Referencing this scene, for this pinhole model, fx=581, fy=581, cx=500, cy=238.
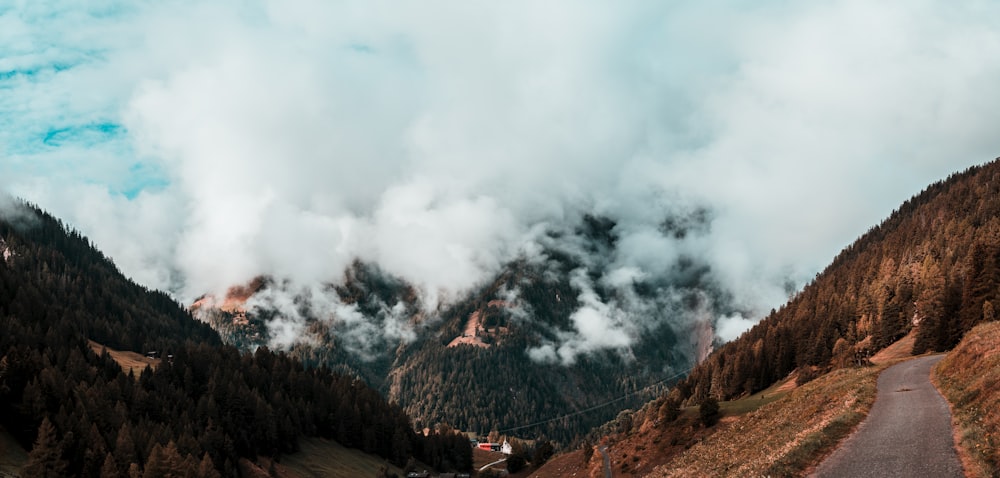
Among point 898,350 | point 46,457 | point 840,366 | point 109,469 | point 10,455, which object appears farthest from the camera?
point 898,350

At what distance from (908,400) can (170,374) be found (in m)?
191

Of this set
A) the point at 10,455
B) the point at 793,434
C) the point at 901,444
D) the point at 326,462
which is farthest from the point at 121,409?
the point at 901,444

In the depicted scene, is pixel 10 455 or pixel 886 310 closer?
pixel 10 455

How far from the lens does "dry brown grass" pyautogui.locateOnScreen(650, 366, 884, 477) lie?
33259 mm

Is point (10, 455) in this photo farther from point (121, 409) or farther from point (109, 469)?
point (121, 409)

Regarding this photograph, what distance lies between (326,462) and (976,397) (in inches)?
6809

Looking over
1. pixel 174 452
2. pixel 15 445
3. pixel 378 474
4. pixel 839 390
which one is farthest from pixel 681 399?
pixel 15 445

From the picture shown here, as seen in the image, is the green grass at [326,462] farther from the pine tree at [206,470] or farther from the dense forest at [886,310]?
the dense forest at [886,310]

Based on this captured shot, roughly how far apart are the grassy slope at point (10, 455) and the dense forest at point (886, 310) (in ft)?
450

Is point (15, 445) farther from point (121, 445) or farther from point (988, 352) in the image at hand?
point (988, 352)

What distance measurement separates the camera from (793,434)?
4631 cm

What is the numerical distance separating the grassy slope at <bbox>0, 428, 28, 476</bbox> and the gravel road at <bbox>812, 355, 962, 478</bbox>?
11874 cm

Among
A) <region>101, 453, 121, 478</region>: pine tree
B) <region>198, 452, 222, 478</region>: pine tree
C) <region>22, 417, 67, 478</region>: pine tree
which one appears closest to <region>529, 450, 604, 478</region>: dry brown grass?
<region>198, 452, 222, 478</region>: pine tree

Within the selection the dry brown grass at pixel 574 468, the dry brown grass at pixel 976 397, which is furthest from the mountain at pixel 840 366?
the dry brown grass at pixel 574 468
